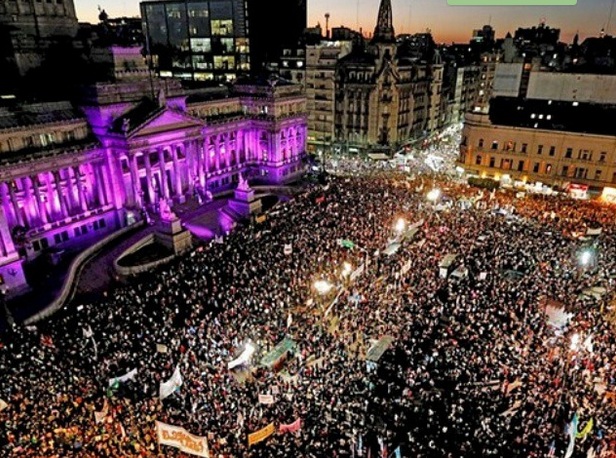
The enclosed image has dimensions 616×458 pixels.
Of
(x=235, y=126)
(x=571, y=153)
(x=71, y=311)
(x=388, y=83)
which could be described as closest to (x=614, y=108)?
(x=571, y=153)

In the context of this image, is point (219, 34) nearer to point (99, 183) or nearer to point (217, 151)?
point (217, 151)

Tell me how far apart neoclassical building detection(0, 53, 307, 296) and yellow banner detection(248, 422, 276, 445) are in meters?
24.2

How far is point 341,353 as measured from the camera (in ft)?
72.4

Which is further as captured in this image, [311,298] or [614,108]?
[614,108]

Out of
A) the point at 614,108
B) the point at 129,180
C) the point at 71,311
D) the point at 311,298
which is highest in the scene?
the point at 614,108

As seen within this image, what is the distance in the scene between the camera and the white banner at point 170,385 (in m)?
18.8

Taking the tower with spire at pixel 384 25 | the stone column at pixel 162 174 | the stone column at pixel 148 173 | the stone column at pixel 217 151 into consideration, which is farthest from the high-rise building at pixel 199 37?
the stone column at pixel 148 173

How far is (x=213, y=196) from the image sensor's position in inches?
1918

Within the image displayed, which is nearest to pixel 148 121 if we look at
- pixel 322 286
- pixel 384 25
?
pixel 322 286

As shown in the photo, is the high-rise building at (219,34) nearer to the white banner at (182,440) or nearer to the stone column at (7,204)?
the stone column at (7,204)

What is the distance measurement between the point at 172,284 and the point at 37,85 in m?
35.7

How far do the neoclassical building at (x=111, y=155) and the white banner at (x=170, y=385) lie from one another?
19499 mm

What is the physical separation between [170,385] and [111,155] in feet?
89.0

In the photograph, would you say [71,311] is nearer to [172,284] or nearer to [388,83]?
[172,284]
